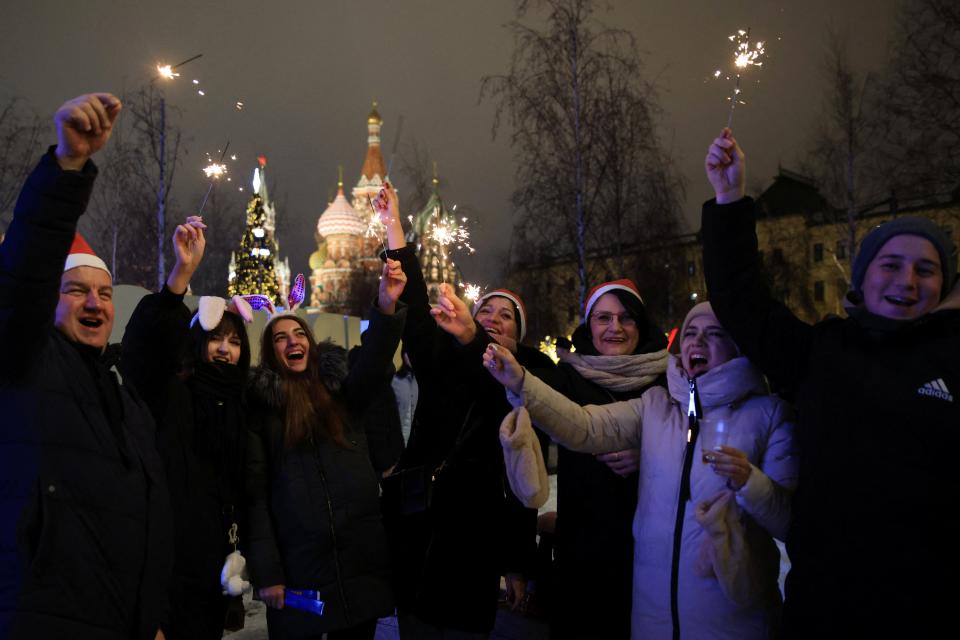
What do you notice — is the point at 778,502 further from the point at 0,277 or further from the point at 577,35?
the point at 577,35

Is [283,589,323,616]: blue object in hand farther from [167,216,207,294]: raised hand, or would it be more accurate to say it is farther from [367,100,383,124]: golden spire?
[367,100,383,124]: golden spire

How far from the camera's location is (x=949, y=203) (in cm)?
1495

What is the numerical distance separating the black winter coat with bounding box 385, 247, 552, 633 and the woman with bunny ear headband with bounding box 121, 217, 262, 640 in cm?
77

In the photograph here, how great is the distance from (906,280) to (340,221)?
5613cm

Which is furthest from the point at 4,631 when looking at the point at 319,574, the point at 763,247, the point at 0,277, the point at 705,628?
the point at 763,247

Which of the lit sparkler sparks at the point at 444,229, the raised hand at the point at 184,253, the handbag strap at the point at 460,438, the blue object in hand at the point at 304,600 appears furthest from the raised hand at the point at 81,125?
the lit sparkler sparks at the point at 444,229

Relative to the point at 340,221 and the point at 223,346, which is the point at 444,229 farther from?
the point at 340,221

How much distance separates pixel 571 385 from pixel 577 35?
1140cm

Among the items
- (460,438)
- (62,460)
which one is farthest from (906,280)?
(62,460)

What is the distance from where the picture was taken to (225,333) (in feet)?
11.3

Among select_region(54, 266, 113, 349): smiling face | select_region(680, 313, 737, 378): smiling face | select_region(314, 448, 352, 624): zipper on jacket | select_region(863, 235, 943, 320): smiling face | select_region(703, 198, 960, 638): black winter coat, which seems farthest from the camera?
select_region(314, 448, 352, 624): zipper on jacket

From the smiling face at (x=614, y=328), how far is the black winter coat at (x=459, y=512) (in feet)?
1.80

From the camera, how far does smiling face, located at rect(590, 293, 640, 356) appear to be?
306 centimetres

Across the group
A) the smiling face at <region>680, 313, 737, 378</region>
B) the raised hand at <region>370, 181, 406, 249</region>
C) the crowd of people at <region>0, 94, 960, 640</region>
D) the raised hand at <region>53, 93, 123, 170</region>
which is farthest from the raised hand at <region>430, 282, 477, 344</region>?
the raised hand at <region>53, 93, 123, 170</region>
